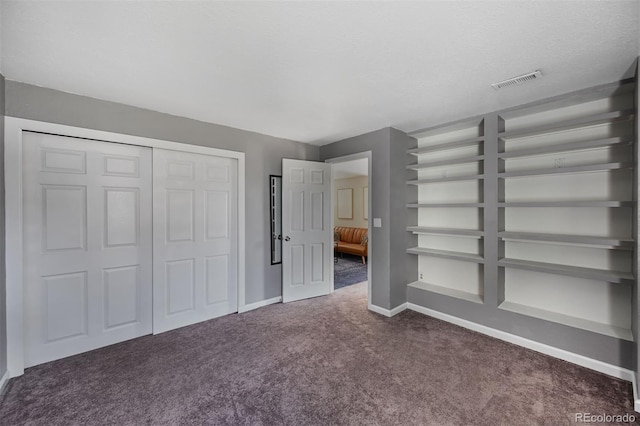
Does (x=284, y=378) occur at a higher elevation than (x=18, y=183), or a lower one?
lower

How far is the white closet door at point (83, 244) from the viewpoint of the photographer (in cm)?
223

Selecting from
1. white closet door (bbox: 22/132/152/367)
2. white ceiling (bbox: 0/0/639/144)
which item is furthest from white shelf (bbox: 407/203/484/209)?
white closet door (bbox: 22/132/152/367)

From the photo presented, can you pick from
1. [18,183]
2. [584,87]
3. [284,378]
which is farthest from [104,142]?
[584,87]

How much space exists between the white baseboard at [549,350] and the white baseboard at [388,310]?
35 centimetres

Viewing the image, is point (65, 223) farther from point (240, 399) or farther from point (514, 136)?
point (514, 136)

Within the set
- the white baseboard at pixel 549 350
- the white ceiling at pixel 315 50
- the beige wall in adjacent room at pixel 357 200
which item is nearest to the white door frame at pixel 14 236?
the white ceiling at pixel 315 50

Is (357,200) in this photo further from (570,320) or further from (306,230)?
(570,320)

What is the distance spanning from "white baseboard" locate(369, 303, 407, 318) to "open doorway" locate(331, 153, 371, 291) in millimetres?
2000

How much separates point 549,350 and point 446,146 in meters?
2.27

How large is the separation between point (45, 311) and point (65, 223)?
0.76 meters

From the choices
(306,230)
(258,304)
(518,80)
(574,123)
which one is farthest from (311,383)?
(574,123)

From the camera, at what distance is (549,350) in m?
2.41

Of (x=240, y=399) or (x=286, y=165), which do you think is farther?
(x=286, y=165)

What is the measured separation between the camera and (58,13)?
4.56ft
